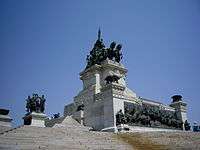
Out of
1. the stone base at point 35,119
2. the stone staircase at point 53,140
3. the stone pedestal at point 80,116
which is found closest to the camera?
the stone staircase at point 53,140

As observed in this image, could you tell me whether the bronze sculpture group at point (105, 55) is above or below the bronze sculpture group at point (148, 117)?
above

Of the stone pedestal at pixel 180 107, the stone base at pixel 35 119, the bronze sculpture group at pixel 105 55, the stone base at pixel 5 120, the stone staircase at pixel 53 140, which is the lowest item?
the stone staircase at pixel 53 140

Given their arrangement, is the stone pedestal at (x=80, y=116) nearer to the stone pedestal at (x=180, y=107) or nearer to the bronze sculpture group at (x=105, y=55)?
the bronze sculpture group at (x=105, y=55)

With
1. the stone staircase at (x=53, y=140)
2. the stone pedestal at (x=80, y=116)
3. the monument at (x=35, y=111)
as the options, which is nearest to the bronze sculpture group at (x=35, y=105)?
the monument at (x=35, y=111)

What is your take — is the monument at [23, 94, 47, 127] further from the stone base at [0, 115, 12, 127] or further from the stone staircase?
the stone staircase

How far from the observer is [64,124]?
26.3m

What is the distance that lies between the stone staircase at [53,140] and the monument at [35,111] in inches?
536

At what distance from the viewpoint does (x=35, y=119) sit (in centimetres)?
2973

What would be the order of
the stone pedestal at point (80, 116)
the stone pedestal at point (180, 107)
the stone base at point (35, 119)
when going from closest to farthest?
1. the stone base at point (35, 119)
2. the stone pedestal at point (80, 116)
3. the stone pedestal at point (180, 107)

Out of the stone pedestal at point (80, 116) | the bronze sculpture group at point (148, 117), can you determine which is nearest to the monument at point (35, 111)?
the stone pedestal at point (80, 116)

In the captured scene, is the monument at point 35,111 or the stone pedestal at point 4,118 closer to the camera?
the stone pedestal at point 4,118

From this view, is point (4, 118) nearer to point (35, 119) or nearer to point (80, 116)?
point (35, 119)

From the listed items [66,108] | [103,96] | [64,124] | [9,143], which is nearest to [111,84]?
[103,96]

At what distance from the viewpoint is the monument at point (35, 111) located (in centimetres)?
2965
